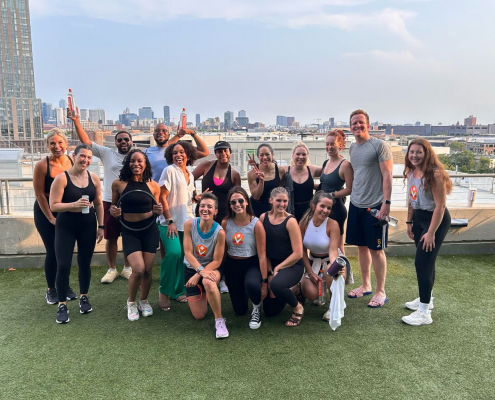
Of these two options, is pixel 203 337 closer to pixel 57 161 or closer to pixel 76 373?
pixel 76 373

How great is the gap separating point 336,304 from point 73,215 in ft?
8.42

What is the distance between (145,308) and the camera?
398 centimetres

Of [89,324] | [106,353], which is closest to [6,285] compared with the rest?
[89,324]

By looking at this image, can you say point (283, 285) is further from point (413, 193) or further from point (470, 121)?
point (470, 121)

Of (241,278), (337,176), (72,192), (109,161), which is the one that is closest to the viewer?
(72,192)

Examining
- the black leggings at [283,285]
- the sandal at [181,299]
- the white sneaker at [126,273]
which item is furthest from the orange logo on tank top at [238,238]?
the white sneaker at [126,273]

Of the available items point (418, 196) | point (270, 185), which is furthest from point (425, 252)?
point (270, 185)

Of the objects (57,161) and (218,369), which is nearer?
(218,369)

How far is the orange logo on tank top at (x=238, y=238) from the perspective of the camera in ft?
12.4

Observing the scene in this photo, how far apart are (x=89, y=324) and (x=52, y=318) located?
0.43m

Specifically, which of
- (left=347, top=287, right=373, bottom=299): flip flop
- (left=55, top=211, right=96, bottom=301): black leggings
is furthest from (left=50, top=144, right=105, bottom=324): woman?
(left=347, top=287, right=373, bottom=299): flip flop

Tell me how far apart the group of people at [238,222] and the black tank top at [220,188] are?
0.04 ft

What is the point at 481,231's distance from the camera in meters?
5.95

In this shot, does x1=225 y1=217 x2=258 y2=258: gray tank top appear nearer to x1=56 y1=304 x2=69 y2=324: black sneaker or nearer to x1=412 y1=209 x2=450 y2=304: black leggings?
x1=412 y1=209 x2=450 y2=304: black leggings
